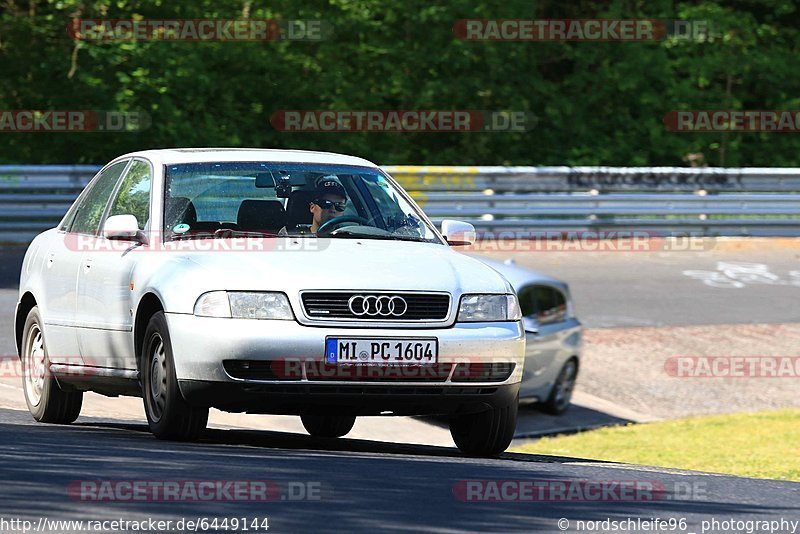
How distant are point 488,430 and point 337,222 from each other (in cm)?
145

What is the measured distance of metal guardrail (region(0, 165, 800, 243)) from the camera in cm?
2372

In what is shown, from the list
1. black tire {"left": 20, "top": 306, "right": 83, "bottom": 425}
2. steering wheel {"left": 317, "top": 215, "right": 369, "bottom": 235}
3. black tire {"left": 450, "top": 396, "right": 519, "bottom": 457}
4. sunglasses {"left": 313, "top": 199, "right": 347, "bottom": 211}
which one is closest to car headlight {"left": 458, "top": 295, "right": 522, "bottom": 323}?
black tire {"left": 450, "top": 396, "right": 519, "bottom": 457}

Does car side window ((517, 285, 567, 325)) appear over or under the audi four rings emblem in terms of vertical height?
under

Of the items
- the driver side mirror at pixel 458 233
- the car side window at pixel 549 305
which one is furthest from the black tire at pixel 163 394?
the car side window at pixel 549 305

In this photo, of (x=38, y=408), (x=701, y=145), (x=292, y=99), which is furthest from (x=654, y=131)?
(x=38, y=408)

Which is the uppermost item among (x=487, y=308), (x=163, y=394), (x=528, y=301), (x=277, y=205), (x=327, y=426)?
(x=277, y=205)

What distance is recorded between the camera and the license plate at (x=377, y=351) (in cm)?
801

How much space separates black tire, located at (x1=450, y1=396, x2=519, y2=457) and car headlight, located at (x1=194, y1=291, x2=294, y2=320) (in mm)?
1425

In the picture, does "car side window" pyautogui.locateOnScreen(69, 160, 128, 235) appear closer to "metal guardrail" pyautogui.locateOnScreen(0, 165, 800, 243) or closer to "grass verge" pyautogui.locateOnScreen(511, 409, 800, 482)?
"grass verge" pyautogui.locateOnScreen(511, 409, 800, 482)

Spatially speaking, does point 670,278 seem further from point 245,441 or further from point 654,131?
point 245,441

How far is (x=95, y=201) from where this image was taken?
9.96 meters

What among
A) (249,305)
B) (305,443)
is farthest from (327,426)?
(249,305)

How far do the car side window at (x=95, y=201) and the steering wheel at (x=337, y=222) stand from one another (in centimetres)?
147

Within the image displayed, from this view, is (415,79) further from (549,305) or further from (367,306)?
(367,306)
